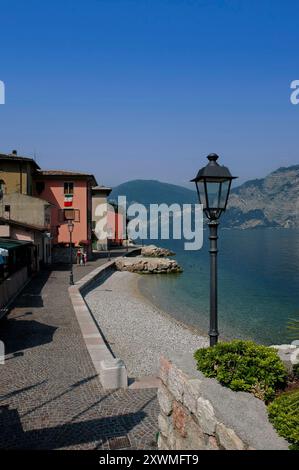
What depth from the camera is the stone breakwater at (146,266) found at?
163 ft

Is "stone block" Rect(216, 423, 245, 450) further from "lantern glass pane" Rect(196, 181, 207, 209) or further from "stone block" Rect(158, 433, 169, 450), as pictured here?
"lantern glass pane" Rect(196, 181, 207, 209)

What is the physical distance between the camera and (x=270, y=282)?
49406mm

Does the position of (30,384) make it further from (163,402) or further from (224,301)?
(224,301)

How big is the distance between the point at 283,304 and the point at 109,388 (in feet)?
95.1

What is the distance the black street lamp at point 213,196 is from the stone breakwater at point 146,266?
4317 cm

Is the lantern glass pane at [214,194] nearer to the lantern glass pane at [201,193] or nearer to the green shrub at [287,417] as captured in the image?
the lantern glass pane at [201,193]

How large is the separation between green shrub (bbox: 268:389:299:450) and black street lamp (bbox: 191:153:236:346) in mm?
2188

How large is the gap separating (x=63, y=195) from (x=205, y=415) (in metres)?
46.0

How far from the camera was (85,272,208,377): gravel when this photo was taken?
15.2m

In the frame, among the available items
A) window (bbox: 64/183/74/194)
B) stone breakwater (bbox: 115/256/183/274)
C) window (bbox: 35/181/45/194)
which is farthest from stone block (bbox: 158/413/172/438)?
window (bbox: 35/181/45/194)

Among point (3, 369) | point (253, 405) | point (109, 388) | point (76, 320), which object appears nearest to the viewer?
point (253, 405)

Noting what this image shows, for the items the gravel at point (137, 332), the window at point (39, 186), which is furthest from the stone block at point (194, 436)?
the window at point (39, 186)

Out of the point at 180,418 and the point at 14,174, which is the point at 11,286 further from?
the point at 14,174

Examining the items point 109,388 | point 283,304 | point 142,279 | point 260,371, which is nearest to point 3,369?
point 109,388
